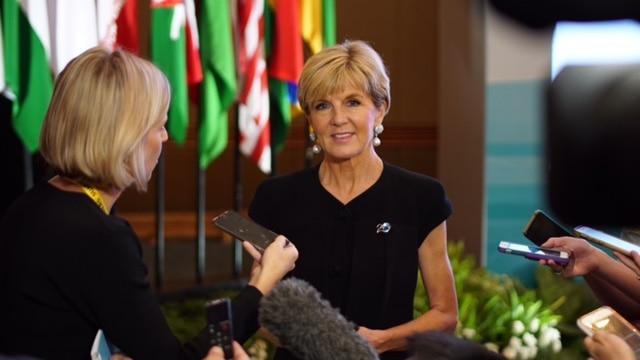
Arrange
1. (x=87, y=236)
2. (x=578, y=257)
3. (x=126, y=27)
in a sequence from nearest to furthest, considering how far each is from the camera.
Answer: (x=87, y=236) < (x=578, y=257) < (x=126, y=27)

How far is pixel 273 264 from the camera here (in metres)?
Answer: 1.63

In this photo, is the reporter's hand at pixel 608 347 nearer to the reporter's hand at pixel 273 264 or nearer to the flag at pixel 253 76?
the reporter's hand at pixel 273 264

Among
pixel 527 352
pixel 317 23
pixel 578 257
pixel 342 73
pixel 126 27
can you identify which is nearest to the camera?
pixel 578 257

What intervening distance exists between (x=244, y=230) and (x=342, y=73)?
0.48 metres

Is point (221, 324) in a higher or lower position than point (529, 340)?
higher

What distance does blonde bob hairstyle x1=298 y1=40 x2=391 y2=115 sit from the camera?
78.4 inches

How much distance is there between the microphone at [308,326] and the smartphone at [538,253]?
0.63 meters

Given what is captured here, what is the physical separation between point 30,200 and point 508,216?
3339mm

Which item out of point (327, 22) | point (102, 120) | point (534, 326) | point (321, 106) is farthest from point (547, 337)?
point (102, 120)

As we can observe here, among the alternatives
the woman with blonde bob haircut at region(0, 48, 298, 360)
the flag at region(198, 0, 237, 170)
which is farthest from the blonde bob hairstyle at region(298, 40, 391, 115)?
the flag at region(198, 0, 237, 170)

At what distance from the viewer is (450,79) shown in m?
5.03

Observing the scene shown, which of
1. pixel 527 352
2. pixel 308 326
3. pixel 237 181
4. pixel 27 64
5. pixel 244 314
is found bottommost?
pixel 527 352

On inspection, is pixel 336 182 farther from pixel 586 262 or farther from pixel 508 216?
pixel 508 216

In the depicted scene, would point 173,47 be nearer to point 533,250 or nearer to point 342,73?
point 342,73
